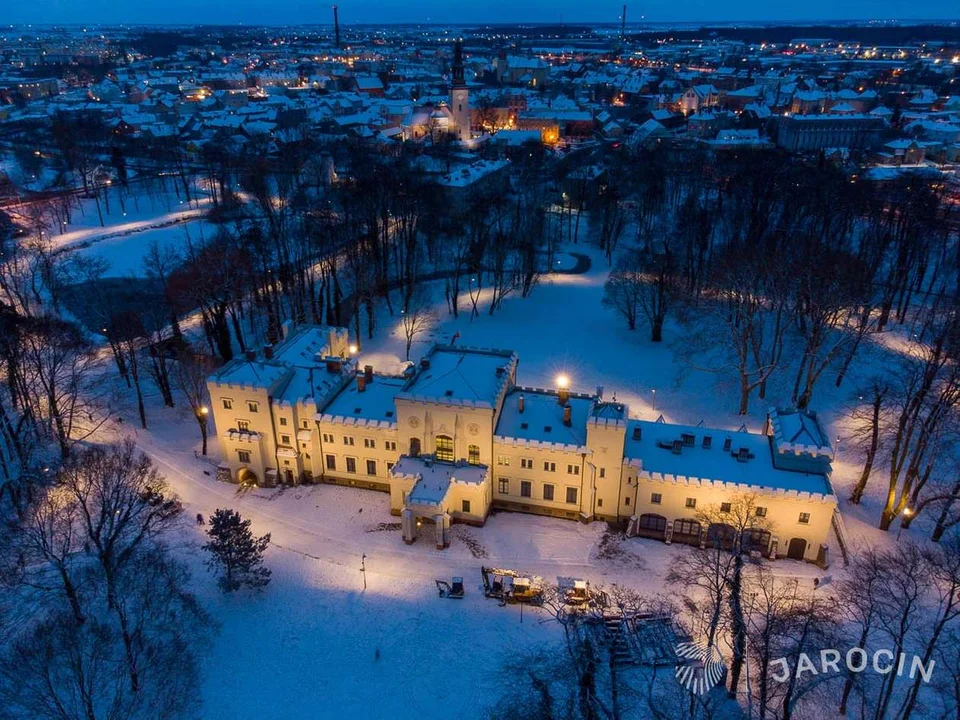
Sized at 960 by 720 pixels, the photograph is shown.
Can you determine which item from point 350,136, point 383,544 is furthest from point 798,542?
point 350,136

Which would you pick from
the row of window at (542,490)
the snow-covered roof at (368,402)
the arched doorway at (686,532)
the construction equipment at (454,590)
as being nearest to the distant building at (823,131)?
the arched doorway at (686,532)

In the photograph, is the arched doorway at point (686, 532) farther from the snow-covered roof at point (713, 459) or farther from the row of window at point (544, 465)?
the row of window at point (544, 465)

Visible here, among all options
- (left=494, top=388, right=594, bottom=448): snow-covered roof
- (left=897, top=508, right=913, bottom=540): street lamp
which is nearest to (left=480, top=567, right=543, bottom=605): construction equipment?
(left=494, top=388, right=594, bottom=448): snow-covered roof

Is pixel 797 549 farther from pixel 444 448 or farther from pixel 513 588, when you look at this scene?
pixel 444 448

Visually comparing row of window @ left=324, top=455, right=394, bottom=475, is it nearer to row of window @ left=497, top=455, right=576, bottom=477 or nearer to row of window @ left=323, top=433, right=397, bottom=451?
row of window @ left=323, top=433, right=397, bottom=451

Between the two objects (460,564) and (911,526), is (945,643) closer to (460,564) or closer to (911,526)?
(911,526)
